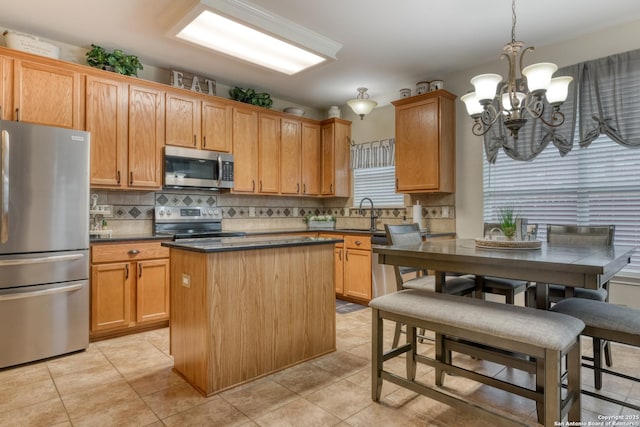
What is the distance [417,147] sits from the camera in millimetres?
4168

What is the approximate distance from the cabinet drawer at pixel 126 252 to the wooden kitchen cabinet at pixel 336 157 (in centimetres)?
246

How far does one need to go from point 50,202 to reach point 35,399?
136cm

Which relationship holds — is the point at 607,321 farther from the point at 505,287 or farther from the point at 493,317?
the point at 505,287

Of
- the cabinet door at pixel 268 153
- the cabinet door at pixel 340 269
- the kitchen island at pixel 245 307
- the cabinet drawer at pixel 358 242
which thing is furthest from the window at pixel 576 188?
the cabinet door at pixel 268 153

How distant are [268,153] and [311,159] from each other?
2.39ft

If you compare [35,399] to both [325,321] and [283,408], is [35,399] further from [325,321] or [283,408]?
→ [325,321]

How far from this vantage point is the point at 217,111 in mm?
4148

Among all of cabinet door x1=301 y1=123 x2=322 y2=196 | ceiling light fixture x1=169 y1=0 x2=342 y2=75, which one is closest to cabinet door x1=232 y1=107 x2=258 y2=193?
cabinet door x1=301 y1=123 x2=322 y2=196

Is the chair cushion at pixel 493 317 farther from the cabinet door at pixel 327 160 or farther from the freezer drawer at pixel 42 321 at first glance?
the cabinet door at pixel 327 160

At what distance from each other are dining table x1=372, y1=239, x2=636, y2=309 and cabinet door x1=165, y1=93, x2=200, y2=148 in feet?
8.55

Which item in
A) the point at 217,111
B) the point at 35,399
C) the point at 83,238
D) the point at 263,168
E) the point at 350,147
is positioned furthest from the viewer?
the point at 350,147

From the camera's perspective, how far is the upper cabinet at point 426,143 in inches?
157

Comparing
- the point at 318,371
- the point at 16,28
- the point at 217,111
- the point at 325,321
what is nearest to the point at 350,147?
the point at 217,111

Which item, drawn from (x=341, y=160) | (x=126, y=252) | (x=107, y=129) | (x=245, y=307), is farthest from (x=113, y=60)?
(x=341, y=160)
